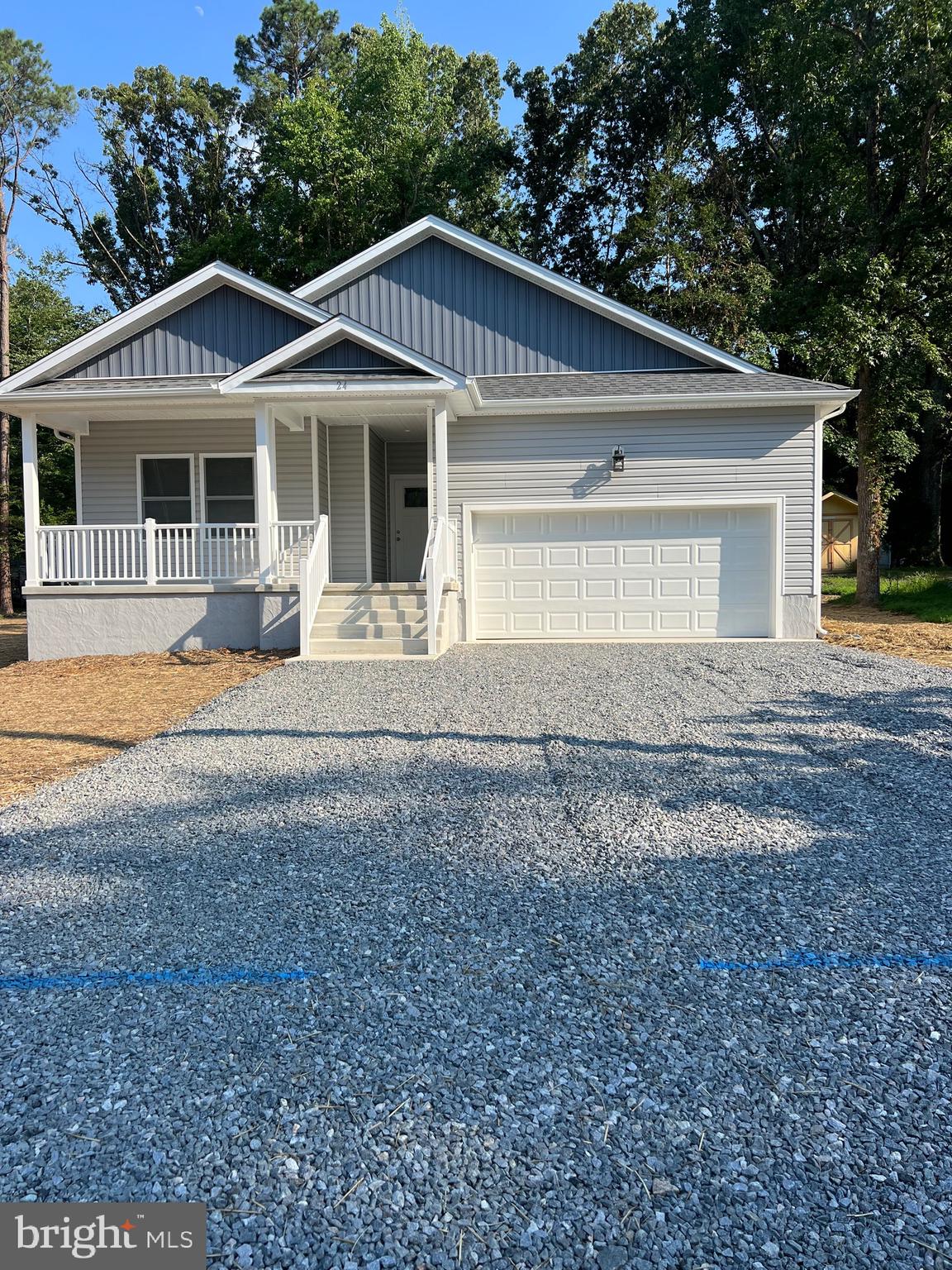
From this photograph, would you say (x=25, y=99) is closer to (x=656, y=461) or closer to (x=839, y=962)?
(x=656, y=461)

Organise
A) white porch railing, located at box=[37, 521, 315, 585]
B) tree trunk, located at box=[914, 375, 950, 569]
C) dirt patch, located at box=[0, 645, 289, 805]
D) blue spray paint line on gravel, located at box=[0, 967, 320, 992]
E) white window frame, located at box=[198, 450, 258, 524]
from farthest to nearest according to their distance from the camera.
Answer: tree trunk, located at box=[914, 375, 950, 569] → white window frame, located at box=[198, 450, 258, 524] → white porch railing, located at box=[37, 521, 315, 585] → dirt patch, located at box=[0, 645, 289, 805] → blue spray paint line on gravel, located at box=[0, 967, 320, 992]

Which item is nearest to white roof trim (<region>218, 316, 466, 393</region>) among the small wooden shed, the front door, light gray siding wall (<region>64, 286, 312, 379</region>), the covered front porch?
the covered front porch

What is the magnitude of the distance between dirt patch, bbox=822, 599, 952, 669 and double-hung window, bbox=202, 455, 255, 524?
9.42 metres

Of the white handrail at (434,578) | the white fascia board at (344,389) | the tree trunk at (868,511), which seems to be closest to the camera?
the white handrail at (434,578)

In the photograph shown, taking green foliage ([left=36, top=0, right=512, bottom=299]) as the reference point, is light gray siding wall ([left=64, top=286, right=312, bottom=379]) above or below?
below

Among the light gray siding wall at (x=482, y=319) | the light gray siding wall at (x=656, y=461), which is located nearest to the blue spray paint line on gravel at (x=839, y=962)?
the light gray siding wall at (x=656, y=461)

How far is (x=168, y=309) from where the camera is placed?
1312 cm

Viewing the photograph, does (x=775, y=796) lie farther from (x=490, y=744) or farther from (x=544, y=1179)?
(x=544, y=1179)

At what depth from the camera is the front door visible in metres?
15.1

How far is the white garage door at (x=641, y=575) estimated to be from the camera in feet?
41.8

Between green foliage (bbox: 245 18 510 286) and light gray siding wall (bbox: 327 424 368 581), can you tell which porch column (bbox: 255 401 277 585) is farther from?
green foliage (bbox: 245 18 510 286)

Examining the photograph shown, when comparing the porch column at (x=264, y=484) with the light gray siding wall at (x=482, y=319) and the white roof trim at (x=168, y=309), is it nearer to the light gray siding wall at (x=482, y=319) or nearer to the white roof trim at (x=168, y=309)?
the white roof trim at (x=168, y=309)

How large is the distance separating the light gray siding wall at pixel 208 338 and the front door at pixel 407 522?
323 centimetres

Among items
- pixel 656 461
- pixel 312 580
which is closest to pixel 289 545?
pixel 312 580
